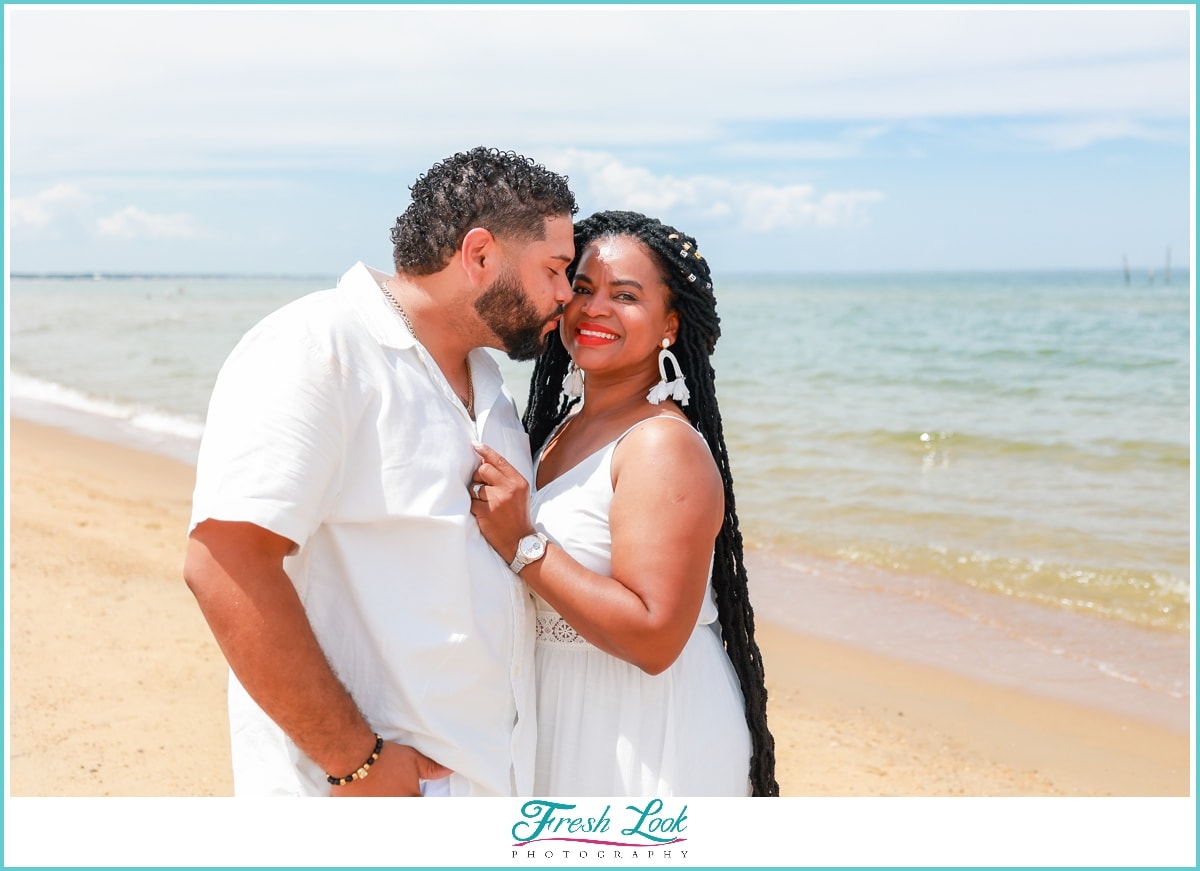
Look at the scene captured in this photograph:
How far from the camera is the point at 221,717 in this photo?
5.72m

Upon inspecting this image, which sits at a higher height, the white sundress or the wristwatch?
the wristwatch

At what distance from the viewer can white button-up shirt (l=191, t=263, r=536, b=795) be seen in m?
2.41

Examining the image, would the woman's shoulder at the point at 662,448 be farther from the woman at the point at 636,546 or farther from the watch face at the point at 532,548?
the watch face at the point at 532,548

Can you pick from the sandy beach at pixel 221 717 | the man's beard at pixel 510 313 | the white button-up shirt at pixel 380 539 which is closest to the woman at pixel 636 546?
the white button-up shirt at pixel 380 539

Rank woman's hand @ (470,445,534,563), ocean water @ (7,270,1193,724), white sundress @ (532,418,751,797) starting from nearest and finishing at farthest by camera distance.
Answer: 1. woman's hand @ (470,445,534,563)
2. white sundress @ (532,418,751,797)
3. ocean water @ (7,270,1193,724)

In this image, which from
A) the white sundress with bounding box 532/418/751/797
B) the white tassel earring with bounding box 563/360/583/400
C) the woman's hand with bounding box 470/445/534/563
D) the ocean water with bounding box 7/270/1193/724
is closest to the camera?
the woman's hand with bounding box 470/445/534/563

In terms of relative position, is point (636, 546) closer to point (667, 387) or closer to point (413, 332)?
point (667, 387)

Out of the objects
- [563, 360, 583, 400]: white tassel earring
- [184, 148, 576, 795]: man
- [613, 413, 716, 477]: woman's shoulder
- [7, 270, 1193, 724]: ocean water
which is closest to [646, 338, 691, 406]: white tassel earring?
[613, 413, 716, 477]: woman's shoulder

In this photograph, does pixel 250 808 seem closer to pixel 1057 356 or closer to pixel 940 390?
pixel 940 390

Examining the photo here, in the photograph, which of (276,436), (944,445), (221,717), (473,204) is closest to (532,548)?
(276,436)

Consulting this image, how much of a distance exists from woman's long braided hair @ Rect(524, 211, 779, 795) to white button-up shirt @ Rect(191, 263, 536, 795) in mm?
794

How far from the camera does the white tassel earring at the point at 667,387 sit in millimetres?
3168

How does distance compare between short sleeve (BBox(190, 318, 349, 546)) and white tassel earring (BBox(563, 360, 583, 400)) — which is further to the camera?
white tassel earring (BBox(563, 360, 583, 400))

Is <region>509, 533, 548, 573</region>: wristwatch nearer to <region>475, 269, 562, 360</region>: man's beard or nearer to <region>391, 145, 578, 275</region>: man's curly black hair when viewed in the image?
<region>475, 269, 562, 360</region>: man's beard
